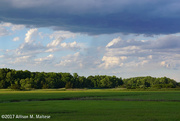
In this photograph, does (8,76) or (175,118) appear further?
(8,76)

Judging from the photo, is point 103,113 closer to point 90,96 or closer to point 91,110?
point 91,110

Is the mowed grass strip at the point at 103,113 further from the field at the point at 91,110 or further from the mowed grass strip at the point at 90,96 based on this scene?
the mowed grass strip at the point at 90,96

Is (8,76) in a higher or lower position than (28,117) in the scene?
higher

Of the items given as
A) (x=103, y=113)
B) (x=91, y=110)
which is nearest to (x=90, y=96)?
A: (x=91, y=110)

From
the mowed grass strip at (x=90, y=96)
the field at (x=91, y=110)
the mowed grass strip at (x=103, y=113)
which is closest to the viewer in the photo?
the mowed grass strip at (x=103, y=113)

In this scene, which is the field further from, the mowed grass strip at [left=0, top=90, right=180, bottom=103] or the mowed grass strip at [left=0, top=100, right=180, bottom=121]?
the mowed grass strip at [left=0, top=90, right=180, bottom=103]

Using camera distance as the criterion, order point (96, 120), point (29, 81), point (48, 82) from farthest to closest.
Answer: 1. point (48, 82)
2. point (29, 81)
3. point (96, 120)

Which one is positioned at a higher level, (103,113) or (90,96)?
(90,96)

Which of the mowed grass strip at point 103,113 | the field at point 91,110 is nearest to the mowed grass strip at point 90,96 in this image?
the field at point 91,110

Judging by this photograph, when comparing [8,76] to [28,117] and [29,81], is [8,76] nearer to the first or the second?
[29,81]

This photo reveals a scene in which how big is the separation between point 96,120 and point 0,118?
10518 mm

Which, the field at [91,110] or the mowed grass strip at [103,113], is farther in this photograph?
the field at [91,110]

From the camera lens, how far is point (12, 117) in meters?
29.7

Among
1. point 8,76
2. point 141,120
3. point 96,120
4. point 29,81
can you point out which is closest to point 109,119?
point 96,120
